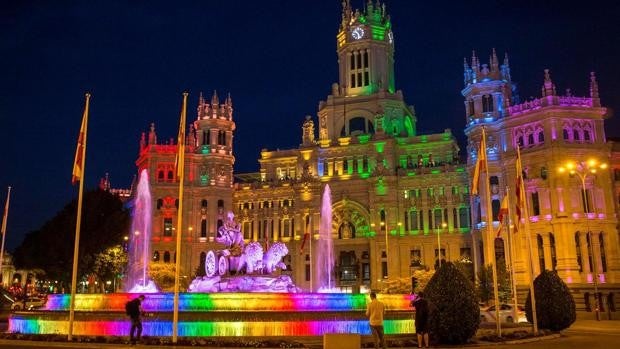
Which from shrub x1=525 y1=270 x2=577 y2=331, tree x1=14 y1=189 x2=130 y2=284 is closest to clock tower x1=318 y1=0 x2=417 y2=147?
tree x1=14 y1=189 x2=130 y2=284

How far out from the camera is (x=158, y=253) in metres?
96.1

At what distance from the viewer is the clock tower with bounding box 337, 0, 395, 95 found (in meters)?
107

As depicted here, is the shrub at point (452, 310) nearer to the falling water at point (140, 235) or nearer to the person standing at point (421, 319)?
the person standing at point (421, 319)

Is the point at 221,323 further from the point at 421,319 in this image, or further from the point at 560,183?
the point at 560,183

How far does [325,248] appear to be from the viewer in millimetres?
94938

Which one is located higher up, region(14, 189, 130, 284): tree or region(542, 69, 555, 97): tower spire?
region(542, 69, 555, 97): tower spire

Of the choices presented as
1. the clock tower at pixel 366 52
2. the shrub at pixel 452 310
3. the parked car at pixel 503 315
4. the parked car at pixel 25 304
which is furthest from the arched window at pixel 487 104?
the shrub at pixel 452 310

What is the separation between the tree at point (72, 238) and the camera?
191 ft

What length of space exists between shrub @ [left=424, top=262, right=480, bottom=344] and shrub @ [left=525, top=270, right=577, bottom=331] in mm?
8429

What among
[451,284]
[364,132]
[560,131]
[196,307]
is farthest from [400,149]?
[451,284]

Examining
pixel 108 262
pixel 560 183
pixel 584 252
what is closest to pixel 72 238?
pixel 108 262

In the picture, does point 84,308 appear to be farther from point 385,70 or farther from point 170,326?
point 385,70

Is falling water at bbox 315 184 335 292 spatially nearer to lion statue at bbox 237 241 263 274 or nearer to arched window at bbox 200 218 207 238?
arched window at bbox 200 218 207 238

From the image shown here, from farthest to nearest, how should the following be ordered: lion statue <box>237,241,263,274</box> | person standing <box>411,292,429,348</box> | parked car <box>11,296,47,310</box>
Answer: parked car <box>11,296,47,310</box>
lion statue <box>237,241,263,274</box>
person standing <box>411,292,429,348</box>
